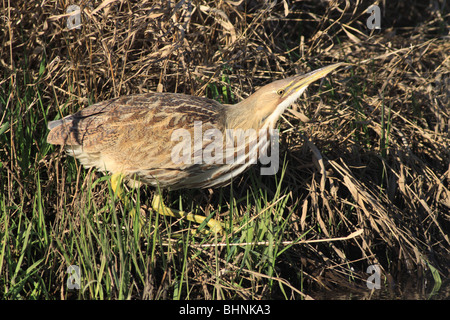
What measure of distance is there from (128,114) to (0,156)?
624 millimetres

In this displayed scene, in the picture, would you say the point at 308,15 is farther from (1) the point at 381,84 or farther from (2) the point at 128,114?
(2) the point at 128,114

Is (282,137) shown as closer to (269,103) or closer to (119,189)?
(269,103)

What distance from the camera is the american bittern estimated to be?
2748 millimetres

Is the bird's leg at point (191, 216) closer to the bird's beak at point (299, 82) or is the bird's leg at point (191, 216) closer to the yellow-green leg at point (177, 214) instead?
the yellow-green leg at point (177, 214)

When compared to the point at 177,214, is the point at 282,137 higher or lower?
higher

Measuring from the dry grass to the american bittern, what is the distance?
0.13 meters

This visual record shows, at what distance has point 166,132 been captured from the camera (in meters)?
2.77

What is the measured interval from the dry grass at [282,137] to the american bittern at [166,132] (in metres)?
0.13

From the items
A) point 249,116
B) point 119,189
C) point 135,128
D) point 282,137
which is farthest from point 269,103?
point 119,189

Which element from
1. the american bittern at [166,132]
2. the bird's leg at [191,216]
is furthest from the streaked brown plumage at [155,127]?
the bird's leg at [191,216]

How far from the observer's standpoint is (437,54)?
380 centimetres

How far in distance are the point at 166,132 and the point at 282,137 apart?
69cm

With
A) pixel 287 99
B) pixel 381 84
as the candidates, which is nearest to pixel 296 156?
pixel 287 99

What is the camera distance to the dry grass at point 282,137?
2596 millimetres
